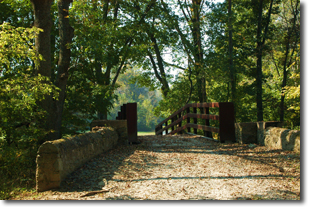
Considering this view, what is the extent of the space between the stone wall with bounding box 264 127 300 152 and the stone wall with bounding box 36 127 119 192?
12.4ft

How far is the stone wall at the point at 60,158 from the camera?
395 cm

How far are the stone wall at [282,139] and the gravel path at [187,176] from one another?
0.18 metres

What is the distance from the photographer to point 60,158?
4070 millimetres

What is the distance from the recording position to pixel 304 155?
411 cm

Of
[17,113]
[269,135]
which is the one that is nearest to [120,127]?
[17,113]

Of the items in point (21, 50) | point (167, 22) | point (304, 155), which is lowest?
point (304, 155)

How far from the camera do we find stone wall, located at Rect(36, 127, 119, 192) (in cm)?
395

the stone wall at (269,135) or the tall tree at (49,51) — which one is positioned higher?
the tall tree at (49,51)

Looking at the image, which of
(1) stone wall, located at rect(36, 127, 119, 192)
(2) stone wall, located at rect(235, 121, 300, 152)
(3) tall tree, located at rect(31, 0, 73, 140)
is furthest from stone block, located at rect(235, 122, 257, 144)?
(3) tall tree, located at rect(31, 0, 73, 140)

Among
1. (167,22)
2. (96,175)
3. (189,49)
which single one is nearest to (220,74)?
(189,49)

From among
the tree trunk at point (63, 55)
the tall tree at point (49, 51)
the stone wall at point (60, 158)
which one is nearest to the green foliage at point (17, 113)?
the stone wall at point (60, 158)

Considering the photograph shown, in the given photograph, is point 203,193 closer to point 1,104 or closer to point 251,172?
point 251,172

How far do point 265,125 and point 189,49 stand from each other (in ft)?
22.5

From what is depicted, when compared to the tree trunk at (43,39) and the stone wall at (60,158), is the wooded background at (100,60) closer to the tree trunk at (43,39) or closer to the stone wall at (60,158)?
the tree trunk at (43,39)
